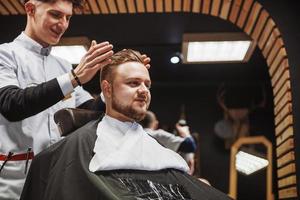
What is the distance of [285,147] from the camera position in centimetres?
387

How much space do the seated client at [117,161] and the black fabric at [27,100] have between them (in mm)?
342

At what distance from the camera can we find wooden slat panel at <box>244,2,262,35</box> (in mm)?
4052

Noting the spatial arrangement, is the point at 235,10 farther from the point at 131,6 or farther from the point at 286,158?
the point at 286,158

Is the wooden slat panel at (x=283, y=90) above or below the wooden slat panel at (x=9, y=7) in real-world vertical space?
below

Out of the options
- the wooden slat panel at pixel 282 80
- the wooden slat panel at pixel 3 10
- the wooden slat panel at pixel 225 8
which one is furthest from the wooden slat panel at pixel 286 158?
the wooden slat panel at pixel 3 10

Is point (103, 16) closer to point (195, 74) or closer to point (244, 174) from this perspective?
point (195, 74)

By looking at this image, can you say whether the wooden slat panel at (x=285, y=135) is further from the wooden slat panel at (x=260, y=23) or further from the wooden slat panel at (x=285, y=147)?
the wooden slat panel at (x=260, y=23)

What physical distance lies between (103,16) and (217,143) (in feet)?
14.0

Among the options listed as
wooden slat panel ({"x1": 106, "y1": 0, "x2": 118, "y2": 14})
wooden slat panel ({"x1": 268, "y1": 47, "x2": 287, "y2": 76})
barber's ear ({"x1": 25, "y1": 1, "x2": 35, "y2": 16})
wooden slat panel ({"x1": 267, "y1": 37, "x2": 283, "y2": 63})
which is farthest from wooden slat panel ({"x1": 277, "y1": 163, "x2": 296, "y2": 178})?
barber's ear ({"x1": 25, "y1": 1, "x2": 35, "y2": 16})

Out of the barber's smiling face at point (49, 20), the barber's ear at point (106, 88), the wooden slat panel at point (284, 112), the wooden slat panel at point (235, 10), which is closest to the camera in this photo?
the barber's smiling face at point (49, 20)

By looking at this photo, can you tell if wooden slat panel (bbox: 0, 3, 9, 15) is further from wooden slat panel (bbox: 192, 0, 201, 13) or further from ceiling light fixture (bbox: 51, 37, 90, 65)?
wooden slat panel (bbox: 192, 0, 201, 13)

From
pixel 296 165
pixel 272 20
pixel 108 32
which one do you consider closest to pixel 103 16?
pixel 108 32

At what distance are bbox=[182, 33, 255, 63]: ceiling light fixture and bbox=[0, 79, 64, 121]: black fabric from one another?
3.94 meters

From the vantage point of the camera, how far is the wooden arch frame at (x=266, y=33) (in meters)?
3.79
